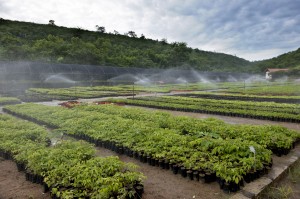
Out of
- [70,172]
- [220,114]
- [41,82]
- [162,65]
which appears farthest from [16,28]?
[70,172]

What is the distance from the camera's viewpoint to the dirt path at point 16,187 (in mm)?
4891

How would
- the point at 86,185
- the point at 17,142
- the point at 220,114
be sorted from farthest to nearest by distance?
1. the point at 220,114
2. the point at 17,142
3. the point at 86,185

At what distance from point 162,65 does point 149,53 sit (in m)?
5.77

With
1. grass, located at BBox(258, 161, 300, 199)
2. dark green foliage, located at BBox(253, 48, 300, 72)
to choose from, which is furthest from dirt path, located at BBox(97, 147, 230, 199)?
dark green foliage, located at BBox(253, 48, 300, 72)

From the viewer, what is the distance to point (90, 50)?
5800 centimetres

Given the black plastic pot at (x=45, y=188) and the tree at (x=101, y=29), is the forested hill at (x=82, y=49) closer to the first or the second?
the tree at (x=101, y=29)

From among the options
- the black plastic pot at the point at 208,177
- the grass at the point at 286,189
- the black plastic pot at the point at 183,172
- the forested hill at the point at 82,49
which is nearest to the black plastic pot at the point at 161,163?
the black plastic pot at the point at 183,172

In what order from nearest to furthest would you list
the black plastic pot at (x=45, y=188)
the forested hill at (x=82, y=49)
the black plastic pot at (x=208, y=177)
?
the black plastic pot at (x=45, y=188)
the black plastic pot at (x=208, y=177)
the forested hill at (x=82, y=49)

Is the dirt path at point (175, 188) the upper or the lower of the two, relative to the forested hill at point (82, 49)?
lower

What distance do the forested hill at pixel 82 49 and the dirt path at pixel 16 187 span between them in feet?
149

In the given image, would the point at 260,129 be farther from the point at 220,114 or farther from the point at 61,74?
the point at 61,74

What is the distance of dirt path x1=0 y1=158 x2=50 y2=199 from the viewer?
4.89 metres

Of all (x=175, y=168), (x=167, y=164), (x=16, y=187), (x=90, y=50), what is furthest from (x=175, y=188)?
(x=90, y=50)

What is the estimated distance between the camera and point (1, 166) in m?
6.51
